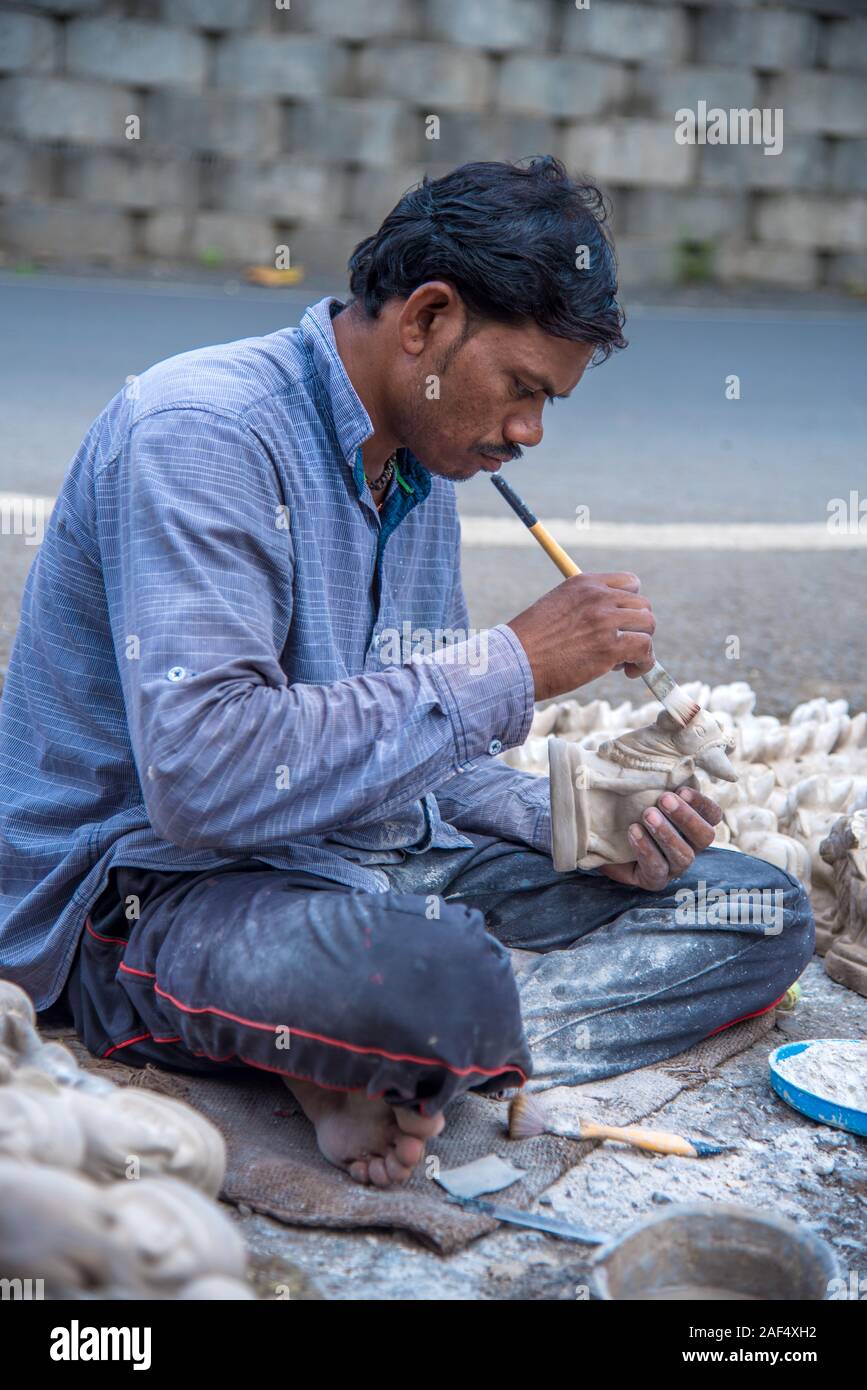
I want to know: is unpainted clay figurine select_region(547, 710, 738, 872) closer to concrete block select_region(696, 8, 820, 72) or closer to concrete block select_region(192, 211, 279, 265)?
concrete block select_region(192, 211, 279, 265)

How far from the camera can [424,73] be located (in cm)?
979

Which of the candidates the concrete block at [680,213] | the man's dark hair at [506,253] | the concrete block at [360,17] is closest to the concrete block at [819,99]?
the concrete block at [680,213]

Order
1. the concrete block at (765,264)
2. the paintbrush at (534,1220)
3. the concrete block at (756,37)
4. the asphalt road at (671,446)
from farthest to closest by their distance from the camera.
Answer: the concrete block at (765,264)
the concrete block at (756,37)
the asphalt road at (671,446)
the paintbrush at (534,1220)

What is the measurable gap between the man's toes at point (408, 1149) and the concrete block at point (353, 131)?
880cm

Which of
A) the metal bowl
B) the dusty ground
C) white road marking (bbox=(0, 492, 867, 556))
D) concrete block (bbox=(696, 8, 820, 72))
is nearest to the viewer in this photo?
the metal bowl

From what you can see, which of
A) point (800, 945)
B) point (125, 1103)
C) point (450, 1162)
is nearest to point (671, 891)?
point (800, 945)

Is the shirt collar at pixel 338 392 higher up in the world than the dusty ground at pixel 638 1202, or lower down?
higher up

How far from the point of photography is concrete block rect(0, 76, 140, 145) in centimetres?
962

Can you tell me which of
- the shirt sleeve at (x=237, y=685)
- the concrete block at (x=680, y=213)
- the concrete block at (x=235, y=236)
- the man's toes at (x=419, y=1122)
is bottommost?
the man's toes at (x=419, y=1122)

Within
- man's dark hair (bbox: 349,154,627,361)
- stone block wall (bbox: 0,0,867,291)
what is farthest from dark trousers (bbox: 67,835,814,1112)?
stone block wall (bbox: 0,0,867,291)

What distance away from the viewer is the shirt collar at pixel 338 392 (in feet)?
7.33

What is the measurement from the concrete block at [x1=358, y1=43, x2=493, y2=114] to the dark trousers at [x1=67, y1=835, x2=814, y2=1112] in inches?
323

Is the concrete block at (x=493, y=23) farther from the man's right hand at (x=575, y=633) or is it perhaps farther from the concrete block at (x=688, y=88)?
the man's right hand at (x=575, y=633)

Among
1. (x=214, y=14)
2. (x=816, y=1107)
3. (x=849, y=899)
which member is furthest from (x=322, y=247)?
(x=816, y=1107)
